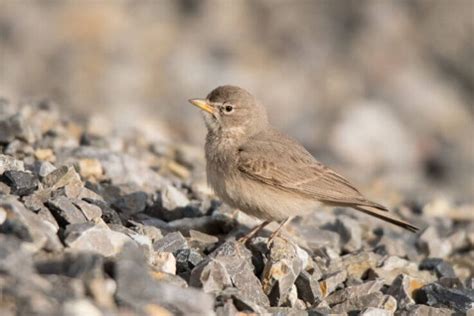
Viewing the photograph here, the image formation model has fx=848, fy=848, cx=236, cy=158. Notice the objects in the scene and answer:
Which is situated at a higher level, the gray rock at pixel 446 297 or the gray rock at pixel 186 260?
the gray rock at pixel 446 297

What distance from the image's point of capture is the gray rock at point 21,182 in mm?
6457

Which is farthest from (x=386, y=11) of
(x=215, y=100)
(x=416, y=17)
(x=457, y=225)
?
(x=215, y=100)

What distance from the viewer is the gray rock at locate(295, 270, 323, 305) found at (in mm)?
6684

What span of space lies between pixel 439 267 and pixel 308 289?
1.98 meters

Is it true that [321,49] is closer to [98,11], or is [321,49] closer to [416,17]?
[416,17]

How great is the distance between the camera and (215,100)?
8.59 metres

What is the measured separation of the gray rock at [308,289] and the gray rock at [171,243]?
0.95m

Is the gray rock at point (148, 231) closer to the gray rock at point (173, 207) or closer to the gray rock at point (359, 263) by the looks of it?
the gray rock at point (173, 207)

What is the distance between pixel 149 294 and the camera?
4.96 m

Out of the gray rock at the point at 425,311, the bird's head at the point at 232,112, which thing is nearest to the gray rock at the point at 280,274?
the gray rock at the point at 425,311

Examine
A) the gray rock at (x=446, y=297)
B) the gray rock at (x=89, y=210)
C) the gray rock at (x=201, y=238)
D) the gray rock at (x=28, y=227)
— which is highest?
the gray rock at (x=446, y=297)

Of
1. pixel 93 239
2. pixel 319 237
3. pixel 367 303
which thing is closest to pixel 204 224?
pixel 319 237

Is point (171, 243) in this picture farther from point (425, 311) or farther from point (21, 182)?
point (425, 311)

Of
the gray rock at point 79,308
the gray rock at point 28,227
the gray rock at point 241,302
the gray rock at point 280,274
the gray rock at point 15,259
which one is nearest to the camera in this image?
the gray rock at point 79,308
